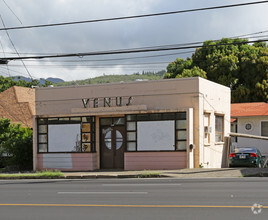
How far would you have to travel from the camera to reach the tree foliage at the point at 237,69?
4147 cm

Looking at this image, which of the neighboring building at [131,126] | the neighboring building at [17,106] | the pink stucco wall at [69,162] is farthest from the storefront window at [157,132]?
the neighboring building at [17,106]

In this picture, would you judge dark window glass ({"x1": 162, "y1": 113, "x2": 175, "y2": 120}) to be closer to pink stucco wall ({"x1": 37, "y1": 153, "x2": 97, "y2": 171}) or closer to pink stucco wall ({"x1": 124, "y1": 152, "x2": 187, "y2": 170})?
pink stucco wall ({"x1": 124, "y1": 152, "x2": 187, "y2": 170})

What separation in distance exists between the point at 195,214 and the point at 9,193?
6.99 m

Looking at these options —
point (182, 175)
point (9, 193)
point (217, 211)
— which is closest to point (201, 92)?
point (182, 175)

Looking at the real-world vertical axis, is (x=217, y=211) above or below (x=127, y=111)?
below

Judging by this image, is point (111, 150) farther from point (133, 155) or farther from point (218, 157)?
point (218, 157)

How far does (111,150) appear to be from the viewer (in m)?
23.7

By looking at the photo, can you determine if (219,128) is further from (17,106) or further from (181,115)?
(17,106)

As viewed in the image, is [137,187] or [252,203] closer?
[252,203]

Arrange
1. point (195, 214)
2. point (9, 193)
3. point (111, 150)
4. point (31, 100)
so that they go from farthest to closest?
point (31, 100), point (111, 150), point (9, 193), point (195, 214)

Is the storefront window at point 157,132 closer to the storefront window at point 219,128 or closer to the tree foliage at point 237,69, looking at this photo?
the storefront window at point 219,128

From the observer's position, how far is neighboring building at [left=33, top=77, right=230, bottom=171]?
860 inches

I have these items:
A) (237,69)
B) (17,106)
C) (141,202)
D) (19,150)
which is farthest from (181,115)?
(237,69)

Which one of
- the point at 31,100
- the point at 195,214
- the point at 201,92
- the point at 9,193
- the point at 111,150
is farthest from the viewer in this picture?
the point at 31,100
